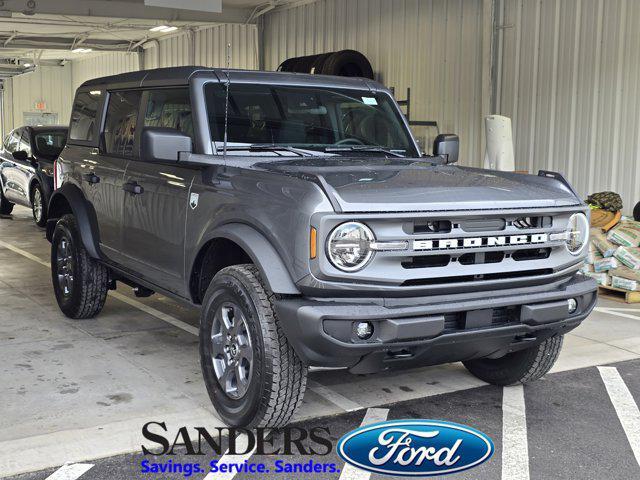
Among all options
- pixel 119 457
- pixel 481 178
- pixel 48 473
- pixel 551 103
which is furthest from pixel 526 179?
pixel 551 103

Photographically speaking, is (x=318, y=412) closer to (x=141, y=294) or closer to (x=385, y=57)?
(x=141, y=294)

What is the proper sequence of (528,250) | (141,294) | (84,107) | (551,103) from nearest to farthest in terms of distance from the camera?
(528,250) < (141,294) < (84,107) < (551,103)

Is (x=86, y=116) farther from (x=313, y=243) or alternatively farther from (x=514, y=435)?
(x=514, y=435)

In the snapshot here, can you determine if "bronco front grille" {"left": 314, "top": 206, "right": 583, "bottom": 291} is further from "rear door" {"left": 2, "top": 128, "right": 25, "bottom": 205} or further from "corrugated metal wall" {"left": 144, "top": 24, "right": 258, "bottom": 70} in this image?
"corrugated metal wall" {"left": 144, "top": 24, "right": 258, "bottom": 70}

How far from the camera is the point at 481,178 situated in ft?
13.6

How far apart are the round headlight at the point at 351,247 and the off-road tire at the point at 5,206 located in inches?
500

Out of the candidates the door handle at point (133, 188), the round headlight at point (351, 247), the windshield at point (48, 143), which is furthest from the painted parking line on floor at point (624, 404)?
the windshield at point (48, 143)

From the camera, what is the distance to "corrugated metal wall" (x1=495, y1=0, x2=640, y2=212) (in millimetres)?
9516

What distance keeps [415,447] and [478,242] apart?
105 cm

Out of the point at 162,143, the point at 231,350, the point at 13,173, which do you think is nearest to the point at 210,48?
the point at 13,173

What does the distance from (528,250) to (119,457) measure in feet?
7.22

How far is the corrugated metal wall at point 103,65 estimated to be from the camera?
25.2 metres

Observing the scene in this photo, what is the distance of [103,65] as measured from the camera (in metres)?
27.7

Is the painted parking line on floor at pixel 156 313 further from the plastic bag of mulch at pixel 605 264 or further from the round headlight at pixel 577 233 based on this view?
the plastic bag of mulch at pixel 605 264
